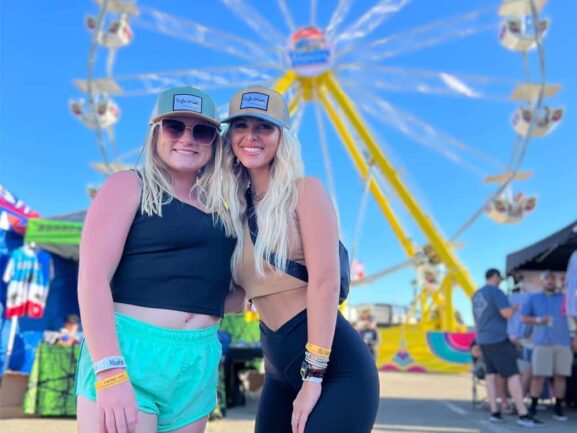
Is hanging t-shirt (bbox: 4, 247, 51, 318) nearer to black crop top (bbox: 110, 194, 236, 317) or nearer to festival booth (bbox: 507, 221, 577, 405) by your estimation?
festival booth (bbox: 507, 221, 577, 405)

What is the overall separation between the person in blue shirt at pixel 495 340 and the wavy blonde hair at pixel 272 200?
16.1ft

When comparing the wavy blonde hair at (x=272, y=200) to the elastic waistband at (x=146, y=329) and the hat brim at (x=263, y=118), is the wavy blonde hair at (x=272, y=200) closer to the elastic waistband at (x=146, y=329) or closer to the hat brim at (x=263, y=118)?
the hat brim at (x=263, y=118)

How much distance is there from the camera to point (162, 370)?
1430 mm

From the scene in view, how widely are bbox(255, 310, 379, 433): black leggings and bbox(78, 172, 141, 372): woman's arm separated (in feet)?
1.46

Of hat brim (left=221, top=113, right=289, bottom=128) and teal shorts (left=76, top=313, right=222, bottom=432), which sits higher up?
hat brim (left=221, top=113, right=289, bottom=128)

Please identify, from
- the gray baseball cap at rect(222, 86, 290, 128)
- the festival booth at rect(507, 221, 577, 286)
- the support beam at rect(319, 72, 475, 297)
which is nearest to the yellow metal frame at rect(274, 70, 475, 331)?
the support beam at rect(319, 72, 475, 297)

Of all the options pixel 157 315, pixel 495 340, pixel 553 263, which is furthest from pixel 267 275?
pixel 553 263

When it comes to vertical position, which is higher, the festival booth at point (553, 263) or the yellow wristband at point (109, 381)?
the festival booth at point (553, 263)

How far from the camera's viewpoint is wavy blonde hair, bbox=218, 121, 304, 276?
152cm

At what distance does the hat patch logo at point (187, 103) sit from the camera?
1.60 meters

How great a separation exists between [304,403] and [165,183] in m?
0.67

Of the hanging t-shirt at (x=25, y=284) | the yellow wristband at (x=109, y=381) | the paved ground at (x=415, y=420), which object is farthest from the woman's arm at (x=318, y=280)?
the hanging t-shirt at (x=25, y=284)

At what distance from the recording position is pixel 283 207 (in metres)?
1.55

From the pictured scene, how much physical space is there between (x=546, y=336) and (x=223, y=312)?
594 cm
